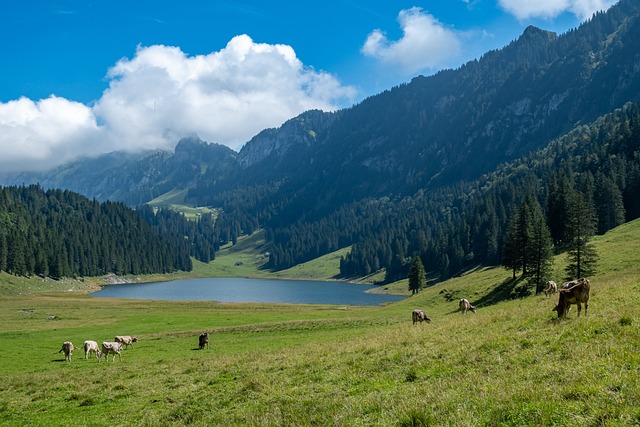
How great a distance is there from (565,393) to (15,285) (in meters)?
169

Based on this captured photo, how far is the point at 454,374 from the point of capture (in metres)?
14.1

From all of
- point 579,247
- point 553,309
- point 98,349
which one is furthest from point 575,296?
point 579,247

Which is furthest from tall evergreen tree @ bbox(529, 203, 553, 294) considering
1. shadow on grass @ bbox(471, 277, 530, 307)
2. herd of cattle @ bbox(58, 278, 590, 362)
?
herd of cattle @ bbox(58, 278, 590, 362)

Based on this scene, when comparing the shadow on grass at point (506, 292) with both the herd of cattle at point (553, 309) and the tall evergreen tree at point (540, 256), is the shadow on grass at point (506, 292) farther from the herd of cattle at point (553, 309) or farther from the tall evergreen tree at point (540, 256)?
the herd of cattle at point (553, 309)

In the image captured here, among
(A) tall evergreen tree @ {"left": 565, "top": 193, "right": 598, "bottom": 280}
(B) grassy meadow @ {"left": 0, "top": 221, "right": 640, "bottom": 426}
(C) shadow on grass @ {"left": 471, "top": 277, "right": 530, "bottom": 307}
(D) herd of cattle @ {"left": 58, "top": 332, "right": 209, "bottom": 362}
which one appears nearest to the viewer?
(B) grassy meadow @ {"left": 0, "top": 221, "right": 640, "bottom": 426}

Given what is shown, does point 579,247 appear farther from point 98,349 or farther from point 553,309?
point 98,349

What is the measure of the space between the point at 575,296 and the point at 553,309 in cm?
167

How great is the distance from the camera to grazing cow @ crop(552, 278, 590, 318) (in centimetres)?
1941

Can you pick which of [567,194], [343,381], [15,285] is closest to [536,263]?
[567,194]

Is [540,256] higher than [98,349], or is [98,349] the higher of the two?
[540,256]

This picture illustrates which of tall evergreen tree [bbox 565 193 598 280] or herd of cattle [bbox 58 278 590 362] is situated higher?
tall evergreen tree [bbox 565 193 598 280]

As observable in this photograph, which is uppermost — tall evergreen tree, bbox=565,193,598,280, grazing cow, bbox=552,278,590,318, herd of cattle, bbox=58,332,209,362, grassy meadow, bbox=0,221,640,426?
tall evergreen tree, bbox=565,193,598,280

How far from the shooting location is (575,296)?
1961cm

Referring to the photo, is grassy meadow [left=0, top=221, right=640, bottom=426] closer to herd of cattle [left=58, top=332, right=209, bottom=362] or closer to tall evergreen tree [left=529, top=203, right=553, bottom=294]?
herd of cattle [left=58, top=332, right=209, bottom=362]
